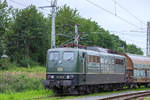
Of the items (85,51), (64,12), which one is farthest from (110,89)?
(64,12)

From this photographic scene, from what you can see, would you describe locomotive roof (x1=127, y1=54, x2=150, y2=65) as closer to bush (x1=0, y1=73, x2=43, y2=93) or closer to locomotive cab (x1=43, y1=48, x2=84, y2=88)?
bush (x1=0, y1=73, x2=43, y2=93)

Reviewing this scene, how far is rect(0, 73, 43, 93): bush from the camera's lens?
21781mm

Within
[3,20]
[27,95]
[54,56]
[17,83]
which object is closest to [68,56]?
[54,56]

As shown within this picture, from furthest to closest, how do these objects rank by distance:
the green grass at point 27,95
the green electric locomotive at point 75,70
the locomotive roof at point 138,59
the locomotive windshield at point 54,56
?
1. the locomotive roof at point 138,59
2. the locomotive windshield at point 54,56
3. the green electric locomotive at point 75,70
4. the green grass at point 27,95

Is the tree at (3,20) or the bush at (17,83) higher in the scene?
the tree at (3,20)

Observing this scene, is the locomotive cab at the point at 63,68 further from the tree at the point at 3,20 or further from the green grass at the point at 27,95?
the tree at the point at 3,20

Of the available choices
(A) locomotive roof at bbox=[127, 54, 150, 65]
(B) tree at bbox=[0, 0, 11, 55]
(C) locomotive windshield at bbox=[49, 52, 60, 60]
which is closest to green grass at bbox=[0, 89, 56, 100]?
(C) locomotive windshield at bbox=[49, 52, 60, 60]

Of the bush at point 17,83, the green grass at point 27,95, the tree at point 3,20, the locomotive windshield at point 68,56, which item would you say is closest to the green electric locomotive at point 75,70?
the locomotive windshield at point 68,56

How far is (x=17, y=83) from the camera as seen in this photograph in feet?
75.6

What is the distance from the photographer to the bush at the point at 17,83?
858 inches

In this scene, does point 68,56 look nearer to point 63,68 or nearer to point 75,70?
point 63,68

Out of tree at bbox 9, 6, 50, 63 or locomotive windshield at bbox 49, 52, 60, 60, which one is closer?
locomotive windshield at bbox 49, 52, 60, 60

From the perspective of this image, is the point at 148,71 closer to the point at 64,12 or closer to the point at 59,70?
the point at 59,70

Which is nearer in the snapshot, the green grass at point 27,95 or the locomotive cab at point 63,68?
the green grass at point 27,95
